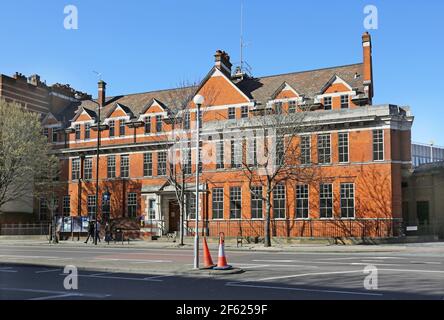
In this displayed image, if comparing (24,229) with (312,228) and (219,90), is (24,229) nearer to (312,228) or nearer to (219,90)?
(219,90)

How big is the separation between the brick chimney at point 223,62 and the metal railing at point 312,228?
1532 cm

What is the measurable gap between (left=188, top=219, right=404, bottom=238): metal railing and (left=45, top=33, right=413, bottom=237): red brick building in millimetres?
77

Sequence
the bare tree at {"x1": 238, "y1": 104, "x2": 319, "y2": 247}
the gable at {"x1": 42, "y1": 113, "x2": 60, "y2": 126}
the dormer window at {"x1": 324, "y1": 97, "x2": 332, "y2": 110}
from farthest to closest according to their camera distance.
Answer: the gable at {"x1": 42, "y1": 113, "x2": 60, "y2": 126}, the dormer window at {"x1": 324, "y1": 97, "x2": 332, "y2": 110}, the bare tree at {"x1": 238, "y1": 104, "x2": 319, "y2": 247}

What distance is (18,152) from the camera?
149 ft

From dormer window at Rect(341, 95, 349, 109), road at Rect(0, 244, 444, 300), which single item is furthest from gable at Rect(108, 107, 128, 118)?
road at Rect(0, 244, 444, 300)

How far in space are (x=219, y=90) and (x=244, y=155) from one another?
941cm

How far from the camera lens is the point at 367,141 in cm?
3844

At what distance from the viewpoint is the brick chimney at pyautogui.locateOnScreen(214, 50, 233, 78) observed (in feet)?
160

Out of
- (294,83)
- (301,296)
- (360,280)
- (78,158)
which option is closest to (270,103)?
(294,83)

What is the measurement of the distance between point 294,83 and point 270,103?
193 inches

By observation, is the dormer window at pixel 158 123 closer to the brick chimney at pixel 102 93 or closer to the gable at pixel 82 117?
the gable at pixel 82 117

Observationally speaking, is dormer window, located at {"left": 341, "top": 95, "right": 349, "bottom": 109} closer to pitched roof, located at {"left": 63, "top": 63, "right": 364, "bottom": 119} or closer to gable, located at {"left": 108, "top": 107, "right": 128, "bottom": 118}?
pitched roof, located at {"left": 63, "top": 63, "right": 364, "bottom": 119}

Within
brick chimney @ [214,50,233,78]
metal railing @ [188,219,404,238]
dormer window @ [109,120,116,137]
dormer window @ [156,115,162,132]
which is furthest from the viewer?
dormer window @ [109,120,116,137]
